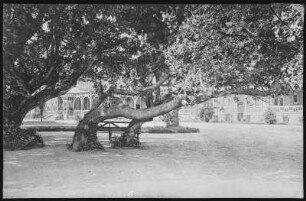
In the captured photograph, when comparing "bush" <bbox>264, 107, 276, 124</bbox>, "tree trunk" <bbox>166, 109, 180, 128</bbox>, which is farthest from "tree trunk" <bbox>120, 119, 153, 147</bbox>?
"bush" <bbox>264, 107, 276, 124</bbox>

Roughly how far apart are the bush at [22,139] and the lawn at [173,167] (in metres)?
0.18

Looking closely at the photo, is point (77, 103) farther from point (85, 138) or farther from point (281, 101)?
point (281, 101)

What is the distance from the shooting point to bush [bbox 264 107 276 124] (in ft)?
37.0

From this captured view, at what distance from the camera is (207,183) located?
1036 cm

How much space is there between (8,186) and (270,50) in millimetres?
6881

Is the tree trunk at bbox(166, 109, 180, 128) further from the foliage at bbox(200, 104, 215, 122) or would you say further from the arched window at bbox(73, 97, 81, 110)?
the arched window at bbox(73, 97, 81, 110)

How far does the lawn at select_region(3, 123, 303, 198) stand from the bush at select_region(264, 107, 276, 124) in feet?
0.44

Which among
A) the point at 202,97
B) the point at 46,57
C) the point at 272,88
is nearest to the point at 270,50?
the point at 272,88

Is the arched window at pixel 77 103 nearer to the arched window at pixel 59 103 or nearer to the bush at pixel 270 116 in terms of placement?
the arched window at pixel 59 103

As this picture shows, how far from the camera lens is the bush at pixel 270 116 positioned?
11.3 metres

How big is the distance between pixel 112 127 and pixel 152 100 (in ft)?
4.08

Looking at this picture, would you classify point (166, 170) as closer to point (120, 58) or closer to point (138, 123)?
point (138, 123)

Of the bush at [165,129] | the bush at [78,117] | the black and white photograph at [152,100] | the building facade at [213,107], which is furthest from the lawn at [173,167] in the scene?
the bush at [78,117]

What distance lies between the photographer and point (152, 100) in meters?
11.5
